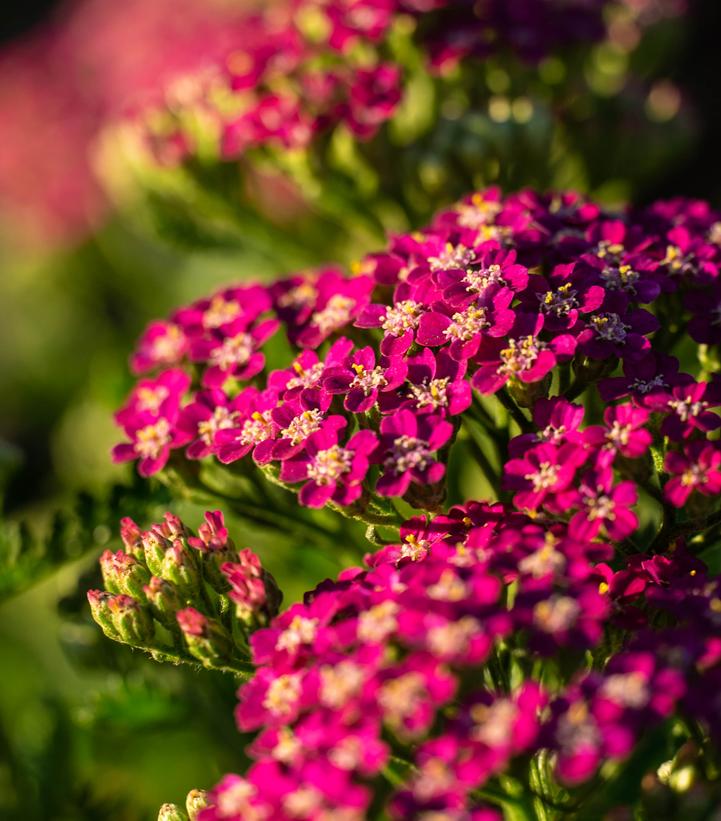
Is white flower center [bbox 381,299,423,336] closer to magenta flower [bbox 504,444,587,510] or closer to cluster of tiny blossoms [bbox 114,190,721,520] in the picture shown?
cluster of tiny blossoms [bbox 114,190,721,520]

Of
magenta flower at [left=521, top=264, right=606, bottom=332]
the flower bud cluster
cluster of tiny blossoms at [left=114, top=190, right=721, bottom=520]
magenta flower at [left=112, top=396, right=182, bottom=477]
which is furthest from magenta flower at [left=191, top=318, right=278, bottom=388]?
magenta flower at [left=521, top=264, right=606, bottom=332]

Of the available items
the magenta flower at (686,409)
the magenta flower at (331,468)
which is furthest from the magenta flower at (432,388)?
the magenta flower at (686,409)

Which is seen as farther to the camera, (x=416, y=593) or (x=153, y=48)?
(x=153, y=48)

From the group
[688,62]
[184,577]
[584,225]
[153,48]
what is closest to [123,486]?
[184,577]

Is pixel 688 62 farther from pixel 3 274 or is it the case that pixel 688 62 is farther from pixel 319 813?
pixel 319 813

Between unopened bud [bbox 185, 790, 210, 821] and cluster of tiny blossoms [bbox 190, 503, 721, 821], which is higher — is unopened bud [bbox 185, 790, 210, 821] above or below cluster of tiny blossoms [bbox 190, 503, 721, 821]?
below

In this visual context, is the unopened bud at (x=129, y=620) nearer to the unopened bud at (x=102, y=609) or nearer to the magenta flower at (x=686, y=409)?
the unopened bud at (x=102, y=609)
